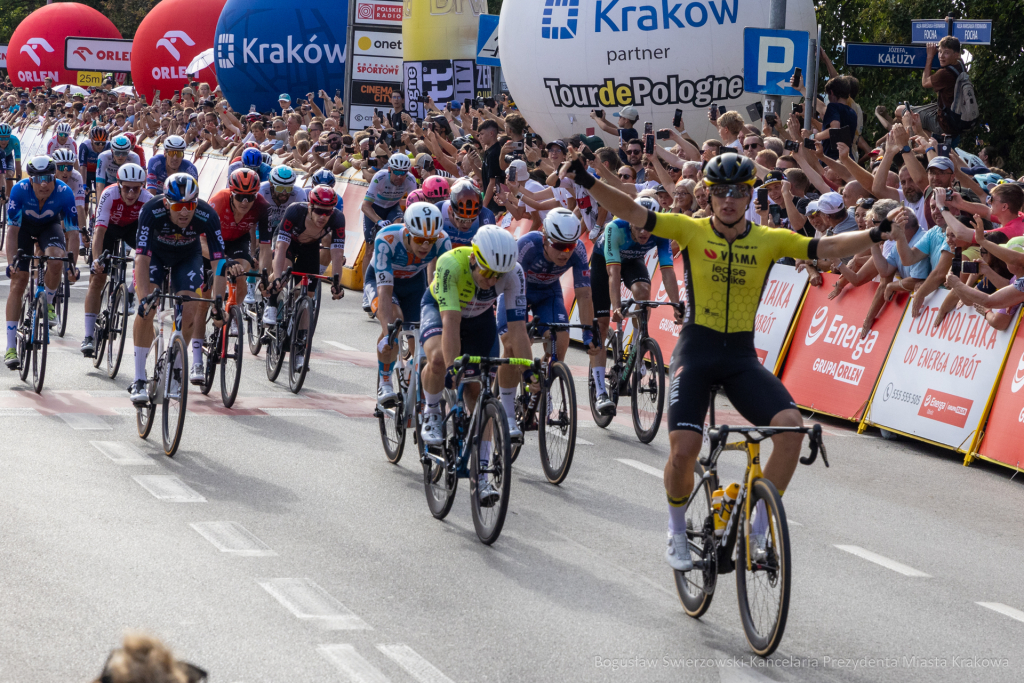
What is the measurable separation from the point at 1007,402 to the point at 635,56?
1132 cm

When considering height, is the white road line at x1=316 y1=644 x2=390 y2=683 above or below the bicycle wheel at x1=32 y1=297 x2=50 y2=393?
below

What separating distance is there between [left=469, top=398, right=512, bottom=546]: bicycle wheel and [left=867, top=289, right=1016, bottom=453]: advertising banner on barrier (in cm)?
492

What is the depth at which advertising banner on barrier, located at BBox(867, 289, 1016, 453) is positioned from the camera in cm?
1079

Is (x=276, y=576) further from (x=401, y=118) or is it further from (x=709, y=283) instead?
(x=401, y=118)

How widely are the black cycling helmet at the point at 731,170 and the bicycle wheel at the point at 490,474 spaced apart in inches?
74.0

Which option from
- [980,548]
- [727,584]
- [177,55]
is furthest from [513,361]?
[177,55]

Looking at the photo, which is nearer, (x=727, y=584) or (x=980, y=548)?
(x=727, y=584)

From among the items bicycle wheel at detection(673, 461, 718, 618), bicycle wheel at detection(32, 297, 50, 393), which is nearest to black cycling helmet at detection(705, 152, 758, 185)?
bicycle wheel at detection(673, 461, 718, 618)

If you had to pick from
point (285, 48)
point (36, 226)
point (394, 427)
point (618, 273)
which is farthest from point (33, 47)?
point (394, 427)

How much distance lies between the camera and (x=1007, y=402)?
10461 mm

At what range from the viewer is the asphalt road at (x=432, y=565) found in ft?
18.7

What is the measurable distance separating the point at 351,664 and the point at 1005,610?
352cm

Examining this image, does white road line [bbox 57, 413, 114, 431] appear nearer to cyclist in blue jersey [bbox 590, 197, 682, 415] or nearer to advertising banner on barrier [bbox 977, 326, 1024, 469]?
cyclist in blue jersey [bbox 590, 197, 682, 415]

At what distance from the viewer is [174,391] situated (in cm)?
952
